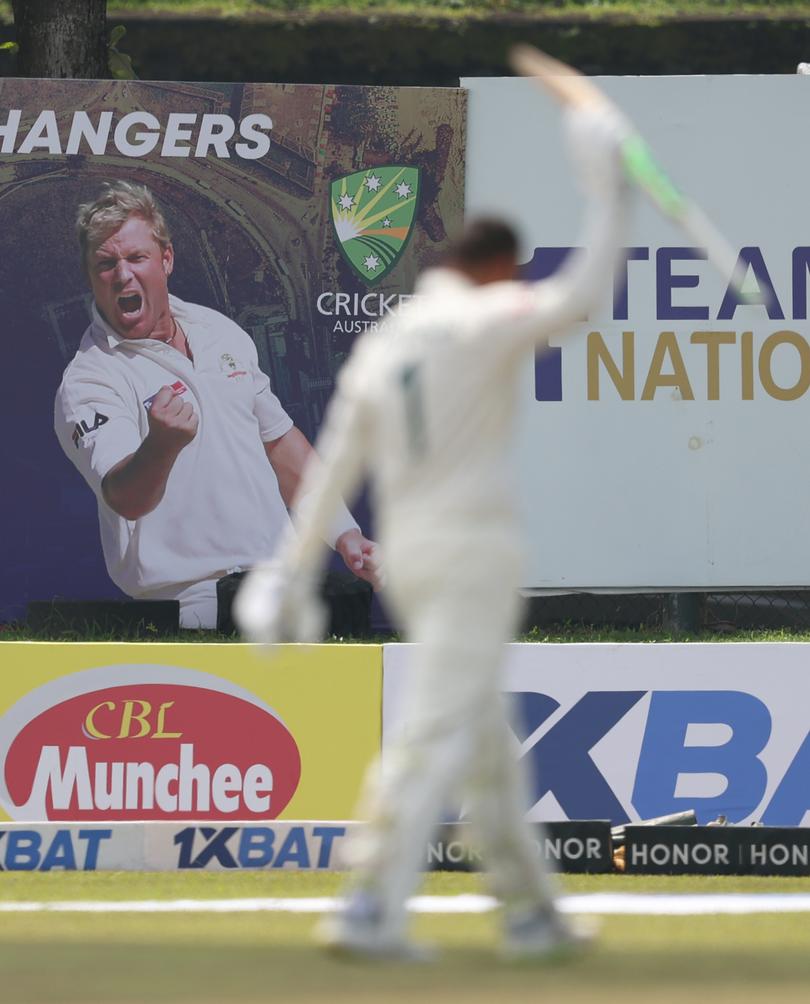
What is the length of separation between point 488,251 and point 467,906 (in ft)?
9.24

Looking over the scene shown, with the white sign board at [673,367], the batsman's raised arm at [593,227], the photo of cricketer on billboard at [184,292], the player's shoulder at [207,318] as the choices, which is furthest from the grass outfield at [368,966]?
the player's shoulder at [207,318]

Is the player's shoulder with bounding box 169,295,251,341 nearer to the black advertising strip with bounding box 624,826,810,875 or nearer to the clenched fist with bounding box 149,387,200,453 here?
the clenched fist with bounding box 149,387,200,453

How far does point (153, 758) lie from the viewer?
893 cm

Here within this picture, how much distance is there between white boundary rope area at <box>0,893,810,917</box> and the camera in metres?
6.41

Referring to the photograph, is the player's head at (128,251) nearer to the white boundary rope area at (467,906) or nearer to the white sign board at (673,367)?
the white sign board at (673,367)

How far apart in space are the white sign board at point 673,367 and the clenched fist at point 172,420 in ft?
6.88

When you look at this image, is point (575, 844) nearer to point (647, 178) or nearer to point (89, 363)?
point (647, 178)

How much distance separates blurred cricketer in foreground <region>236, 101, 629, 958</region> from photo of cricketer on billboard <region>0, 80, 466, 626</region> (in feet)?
22.9

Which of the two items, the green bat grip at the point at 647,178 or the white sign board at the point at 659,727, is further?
the white sign board at the point at 659,727

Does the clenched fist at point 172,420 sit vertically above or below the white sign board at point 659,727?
above

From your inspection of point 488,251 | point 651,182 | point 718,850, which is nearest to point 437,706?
point 488,251

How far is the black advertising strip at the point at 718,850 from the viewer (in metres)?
7.95

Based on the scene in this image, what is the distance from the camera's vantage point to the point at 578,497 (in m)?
11.7

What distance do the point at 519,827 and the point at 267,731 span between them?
4552 millimetres
